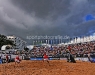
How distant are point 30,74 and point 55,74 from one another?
7.33 ft

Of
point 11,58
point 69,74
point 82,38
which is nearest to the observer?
point 69,74

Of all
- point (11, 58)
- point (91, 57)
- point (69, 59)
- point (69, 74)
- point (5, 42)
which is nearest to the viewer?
point (69, 74)

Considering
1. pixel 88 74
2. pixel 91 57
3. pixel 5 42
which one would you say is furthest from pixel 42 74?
pixel 5 42

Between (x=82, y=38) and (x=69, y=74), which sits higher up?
(x=82, y=38)

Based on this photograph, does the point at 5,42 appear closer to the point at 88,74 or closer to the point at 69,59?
the point at 69,59

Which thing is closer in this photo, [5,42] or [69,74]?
[69,74]

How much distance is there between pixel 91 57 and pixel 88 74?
25034 mm

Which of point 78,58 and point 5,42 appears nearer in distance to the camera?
point 78,58

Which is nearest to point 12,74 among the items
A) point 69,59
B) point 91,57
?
point 69,59

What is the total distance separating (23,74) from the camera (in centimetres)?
1889

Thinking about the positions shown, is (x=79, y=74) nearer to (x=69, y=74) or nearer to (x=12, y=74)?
(x=69, y=74)

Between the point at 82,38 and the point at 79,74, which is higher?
the point at 82,38

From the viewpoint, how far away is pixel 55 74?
18.5 metres

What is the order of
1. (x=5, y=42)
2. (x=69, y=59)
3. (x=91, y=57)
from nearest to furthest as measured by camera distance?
(x=69, y=59) < (x=91, y=57) < (x=5, y=42)
